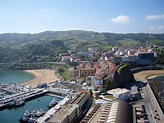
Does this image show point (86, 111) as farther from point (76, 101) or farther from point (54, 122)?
point (54, 122)

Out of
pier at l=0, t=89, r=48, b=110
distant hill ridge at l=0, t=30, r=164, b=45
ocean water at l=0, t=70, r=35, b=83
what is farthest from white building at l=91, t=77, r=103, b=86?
distant hill ridge at l=0, t=30, r=164, b=45

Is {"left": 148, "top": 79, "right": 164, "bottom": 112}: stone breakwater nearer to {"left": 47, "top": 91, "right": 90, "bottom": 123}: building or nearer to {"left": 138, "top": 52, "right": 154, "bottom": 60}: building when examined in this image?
{"left": 47, "top": 91, "right": 90, "bottom": 123}: building

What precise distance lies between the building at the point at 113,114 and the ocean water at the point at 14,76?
66.9ft

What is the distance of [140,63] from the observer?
39.7 metres

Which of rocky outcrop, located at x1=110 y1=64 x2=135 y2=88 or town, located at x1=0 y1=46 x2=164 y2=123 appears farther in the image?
rocky outcrop, located at x1=110 y1=64 x2=135 y2=88

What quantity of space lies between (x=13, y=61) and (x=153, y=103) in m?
36.5

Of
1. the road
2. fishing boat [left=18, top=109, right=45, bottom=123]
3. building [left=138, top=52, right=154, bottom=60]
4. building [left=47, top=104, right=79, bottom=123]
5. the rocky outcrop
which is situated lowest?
fishing boat [left=18, top=109, right=45, bottom=123]

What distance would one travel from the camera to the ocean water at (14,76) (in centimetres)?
3514

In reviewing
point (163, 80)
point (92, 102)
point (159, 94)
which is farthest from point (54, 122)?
point (163, 80)

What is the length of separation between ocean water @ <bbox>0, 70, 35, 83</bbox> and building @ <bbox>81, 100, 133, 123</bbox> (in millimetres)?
20392

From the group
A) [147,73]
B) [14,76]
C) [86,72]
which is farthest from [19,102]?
[147,73]

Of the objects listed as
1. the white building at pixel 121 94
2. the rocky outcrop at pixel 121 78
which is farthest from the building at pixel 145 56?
the white building at pixel 121 94

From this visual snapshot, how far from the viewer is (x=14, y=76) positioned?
38.1 meters

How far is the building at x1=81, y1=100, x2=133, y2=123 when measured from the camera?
1409 cm
